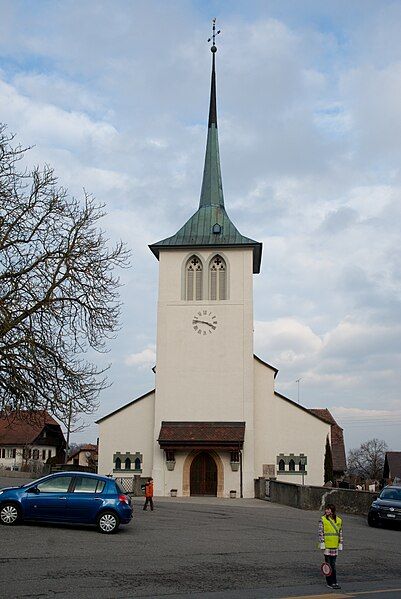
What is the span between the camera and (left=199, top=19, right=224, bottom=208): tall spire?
44500 mm

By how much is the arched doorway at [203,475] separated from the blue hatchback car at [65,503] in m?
20.6

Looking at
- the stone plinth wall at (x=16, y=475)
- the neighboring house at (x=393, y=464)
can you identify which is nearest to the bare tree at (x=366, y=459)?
the neighboring house at (x=393, y=464)

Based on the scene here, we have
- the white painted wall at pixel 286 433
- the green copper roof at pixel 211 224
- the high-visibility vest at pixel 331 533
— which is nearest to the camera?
the high-visibility vest at pixel 331 533

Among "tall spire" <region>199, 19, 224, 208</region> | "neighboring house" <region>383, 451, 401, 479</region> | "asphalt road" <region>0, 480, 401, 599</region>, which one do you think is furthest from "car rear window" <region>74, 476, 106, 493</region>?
"neighboring house" <region>383, 451, 401, 479</region>

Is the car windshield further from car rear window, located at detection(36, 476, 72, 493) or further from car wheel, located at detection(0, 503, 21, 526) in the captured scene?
car wheel, located at detection(0, 503, 21, 526)

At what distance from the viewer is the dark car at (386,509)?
2316 cm

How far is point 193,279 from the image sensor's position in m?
40.7

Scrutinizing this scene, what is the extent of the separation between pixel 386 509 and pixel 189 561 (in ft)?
37.0

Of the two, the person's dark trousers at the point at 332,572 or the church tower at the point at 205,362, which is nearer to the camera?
the person's dark trousers at the point at 332,572

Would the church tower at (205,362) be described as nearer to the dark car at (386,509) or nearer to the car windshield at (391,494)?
the car windshield at (391,494)

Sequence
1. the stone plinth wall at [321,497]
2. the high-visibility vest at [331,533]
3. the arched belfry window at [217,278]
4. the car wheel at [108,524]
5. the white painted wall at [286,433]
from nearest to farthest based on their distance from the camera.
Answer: the high-visibility vest at [331,533] < the car wheel at [108,524] < the stone plinth wall at [321,497] < the white painted wall at [286,433] < the arched belfry window at [217,278]

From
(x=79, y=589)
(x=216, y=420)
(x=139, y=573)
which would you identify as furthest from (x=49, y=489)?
(x=216, y=420)

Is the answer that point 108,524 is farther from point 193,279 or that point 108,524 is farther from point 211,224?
point 211,224

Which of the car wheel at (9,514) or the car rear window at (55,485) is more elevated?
the car rear window at (55,485)
